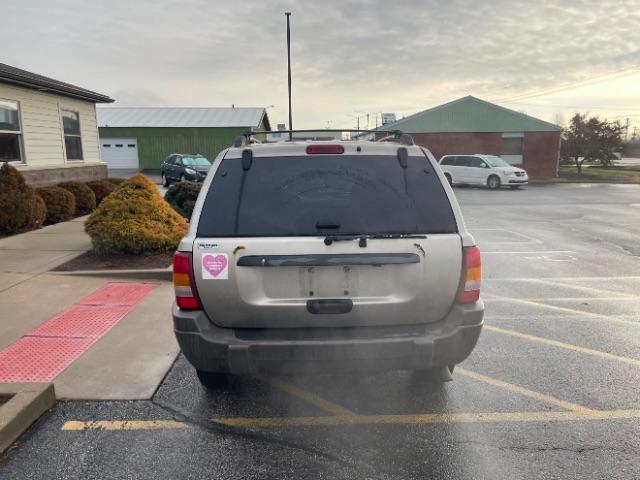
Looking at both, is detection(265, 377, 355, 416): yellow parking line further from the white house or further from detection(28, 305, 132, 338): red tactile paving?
the white house

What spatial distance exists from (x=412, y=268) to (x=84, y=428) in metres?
2.42

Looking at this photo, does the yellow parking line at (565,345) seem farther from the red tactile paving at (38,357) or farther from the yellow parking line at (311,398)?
the red tactile paving at (38,357)

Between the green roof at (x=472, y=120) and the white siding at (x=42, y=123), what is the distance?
24.2 meters

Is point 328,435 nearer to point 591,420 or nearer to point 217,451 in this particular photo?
point 217,451

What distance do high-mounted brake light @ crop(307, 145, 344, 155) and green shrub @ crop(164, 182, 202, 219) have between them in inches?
349

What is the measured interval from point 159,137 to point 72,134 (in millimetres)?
27338

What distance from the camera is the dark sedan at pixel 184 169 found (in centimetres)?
2502

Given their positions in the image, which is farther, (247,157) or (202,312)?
(247,157)

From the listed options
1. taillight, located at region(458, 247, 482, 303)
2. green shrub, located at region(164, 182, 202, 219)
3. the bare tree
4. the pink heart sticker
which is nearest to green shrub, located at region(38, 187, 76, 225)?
green shrub, located at region(164, 182, 202, 219)

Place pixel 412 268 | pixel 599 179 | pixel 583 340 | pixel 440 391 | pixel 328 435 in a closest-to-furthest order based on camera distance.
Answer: pixel 412 268
pixel 328 435
pixel 440 391
pixel 583 340
pixel 599 179

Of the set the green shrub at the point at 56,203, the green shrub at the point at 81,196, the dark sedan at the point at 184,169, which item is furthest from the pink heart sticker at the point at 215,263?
the dark sedan at the point at 184,169

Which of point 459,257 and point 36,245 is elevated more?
point 459,257

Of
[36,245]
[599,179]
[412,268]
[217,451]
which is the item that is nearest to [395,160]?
[412,268]

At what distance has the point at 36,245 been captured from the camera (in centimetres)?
882
